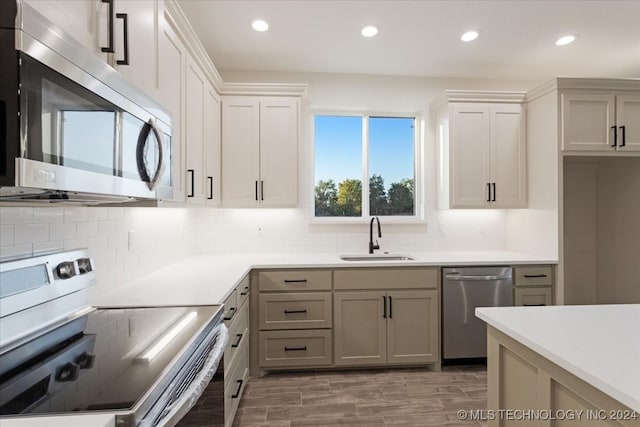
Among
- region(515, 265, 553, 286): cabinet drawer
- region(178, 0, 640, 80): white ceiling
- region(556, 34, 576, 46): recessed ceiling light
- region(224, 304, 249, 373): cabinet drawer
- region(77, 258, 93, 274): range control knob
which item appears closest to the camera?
region(77, 258, 93, 274): range control knob

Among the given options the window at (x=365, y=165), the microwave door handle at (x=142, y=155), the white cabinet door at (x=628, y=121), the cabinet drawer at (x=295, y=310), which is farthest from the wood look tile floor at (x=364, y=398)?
the white cabinet door at (x=628, y=121)

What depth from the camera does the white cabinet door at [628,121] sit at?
8.71ft

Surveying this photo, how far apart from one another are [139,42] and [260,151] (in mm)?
1569

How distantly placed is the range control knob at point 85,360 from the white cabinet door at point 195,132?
1.20 metres

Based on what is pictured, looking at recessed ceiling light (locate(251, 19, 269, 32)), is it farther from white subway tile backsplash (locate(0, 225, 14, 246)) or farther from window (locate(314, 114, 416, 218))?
white subway tile backsplash (locate(0, 225, 14, 246))

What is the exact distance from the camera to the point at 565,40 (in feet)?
8.53

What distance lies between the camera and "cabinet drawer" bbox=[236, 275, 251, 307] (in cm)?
208

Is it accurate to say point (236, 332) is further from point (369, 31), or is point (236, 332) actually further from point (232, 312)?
point (369, 31)

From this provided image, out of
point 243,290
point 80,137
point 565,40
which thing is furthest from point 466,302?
point 80,137

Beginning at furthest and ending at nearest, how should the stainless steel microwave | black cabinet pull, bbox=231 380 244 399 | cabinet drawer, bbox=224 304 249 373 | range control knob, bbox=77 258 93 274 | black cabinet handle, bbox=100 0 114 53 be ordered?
black cabinet pull, bbox=231 380 244 399
cabinet drawer, bbox=224 304 249 373
range control knob, bbox=77 258 93 274
black cabinet handle, bbox=100 0 114 53
the stainless steel microwave

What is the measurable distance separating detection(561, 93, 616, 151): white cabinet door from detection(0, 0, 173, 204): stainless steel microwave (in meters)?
3.13

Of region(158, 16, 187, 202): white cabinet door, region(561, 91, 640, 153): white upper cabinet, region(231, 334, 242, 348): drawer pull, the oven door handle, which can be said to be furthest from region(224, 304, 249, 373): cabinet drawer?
region(561, 91, 640, 153): white upper cabinet

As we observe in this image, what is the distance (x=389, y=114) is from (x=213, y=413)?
300 centimetres

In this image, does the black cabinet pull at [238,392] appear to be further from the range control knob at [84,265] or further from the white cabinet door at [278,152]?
the white cabinet door at [278,152]
